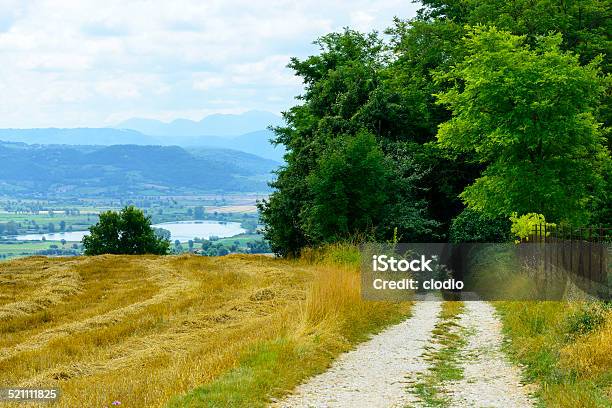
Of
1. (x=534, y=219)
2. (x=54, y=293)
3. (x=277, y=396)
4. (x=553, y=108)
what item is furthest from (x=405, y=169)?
(x=277, y=396)

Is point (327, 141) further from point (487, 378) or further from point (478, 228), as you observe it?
point (487, 378)

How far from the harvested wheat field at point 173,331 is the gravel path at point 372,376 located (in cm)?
32

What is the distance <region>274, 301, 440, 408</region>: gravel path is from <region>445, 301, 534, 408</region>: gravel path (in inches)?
29.8

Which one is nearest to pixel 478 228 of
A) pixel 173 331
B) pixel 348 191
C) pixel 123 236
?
pixel 348 191

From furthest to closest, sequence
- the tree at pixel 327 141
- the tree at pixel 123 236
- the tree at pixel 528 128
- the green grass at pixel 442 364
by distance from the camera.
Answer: the tree at pixel 123 236 → the tree at pixel 327 141 → the tree at pixel 528 128 → the green grass at pixel 442 364

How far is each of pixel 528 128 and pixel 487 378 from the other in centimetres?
2095

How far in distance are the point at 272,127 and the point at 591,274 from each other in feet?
143

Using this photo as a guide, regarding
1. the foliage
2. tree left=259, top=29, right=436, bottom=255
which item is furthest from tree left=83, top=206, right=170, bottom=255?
the foliage

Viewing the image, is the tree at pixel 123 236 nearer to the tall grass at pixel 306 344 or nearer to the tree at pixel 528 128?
the tree at pixel 528 128

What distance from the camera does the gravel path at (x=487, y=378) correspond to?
9430 millimetres

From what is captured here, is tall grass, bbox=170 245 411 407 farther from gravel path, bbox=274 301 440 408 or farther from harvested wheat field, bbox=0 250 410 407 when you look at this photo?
gravel path, bbox=274 301 440 408

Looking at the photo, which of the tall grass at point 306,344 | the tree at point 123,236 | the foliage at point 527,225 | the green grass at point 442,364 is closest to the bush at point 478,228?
the foliage at point 527,225

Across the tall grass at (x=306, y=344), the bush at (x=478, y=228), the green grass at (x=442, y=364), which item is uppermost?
→ the bush at (x=478, y=228)

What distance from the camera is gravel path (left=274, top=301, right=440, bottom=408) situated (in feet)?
30.9
